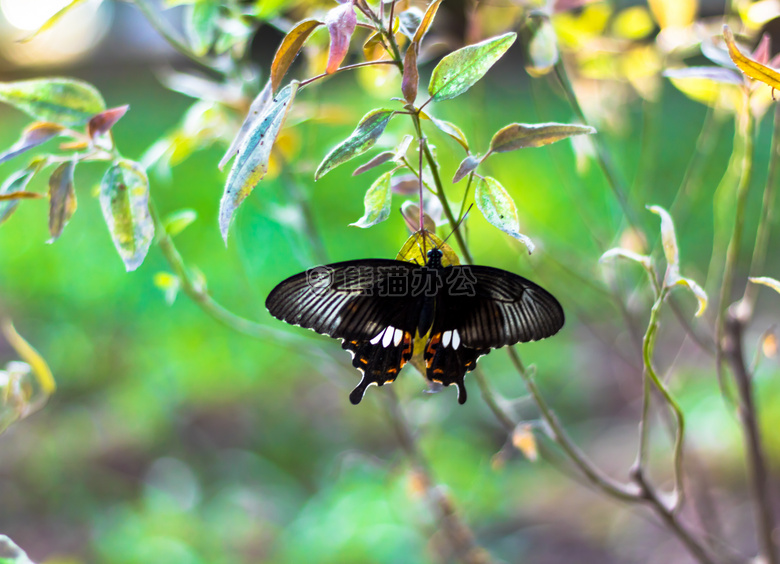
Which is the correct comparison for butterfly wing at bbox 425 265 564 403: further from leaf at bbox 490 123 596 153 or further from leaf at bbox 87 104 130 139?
leaf at bbox 87 104 130 139

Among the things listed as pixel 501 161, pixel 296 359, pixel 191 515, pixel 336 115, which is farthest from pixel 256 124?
pixel 501 161

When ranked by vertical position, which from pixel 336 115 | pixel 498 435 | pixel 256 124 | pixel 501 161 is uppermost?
pixel 256 124

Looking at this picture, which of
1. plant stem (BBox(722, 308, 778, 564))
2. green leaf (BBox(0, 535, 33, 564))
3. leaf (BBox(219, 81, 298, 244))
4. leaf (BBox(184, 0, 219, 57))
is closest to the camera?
leaf (BBox(219, 81, 298, 244))

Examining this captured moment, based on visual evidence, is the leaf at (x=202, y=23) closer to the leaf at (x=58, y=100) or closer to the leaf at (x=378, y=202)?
the leaf at (x=58, y=100)

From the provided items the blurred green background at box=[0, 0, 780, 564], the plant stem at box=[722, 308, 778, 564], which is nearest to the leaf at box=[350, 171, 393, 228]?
the blurred green background at box=[0, 0, 780, 564]

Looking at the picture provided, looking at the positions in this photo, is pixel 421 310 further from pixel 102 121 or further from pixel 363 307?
pixel 102 121

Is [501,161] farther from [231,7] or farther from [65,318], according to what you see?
[231,7]
